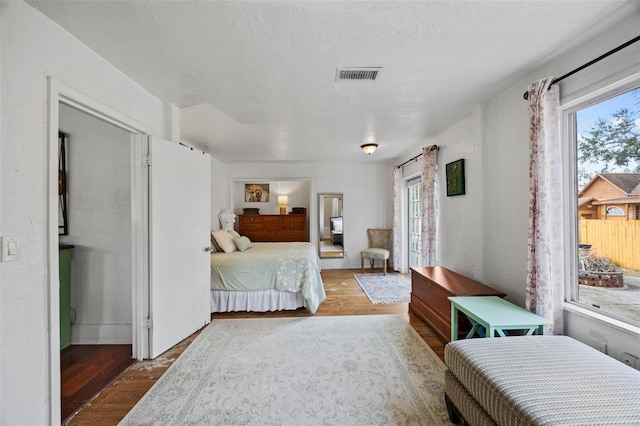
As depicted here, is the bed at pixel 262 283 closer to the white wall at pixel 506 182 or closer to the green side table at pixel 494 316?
the green side table at pixel 494 316

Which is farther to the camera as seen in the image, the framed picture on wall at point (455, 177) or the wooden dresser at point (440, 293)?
the framed picture on wall at point (455, 177)

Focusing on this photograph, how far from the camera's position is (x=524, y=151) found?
2.26 metres

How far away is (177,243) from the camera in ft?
8.65

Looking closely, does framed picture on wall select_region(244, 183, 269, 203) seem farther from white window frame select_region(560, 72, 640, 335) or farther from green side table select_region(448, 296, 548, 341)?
white window frame select_region(560, 72, 640, 335)

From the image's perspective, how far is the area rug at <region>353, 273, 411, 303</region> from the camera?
13.1ft

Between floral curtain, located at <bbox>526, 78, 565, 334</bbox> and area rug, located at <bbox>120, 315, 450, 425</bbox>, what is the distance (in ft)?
3.18

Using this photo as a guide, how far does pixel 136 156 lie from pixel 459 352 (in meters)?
2.87

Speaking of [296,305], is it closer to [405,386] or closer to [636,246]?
[405,386]

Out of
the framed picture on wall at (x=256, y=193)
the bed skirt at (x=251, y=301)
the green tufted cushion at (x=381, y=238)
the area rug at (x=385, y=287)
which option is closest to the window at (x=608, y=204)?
the area rug at (x=385, y=287)

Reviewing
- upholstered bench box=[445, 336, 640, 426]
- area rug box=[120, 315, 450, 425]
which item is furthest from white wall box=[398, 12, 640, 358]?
area rug box=[120, 315, 450, 425]

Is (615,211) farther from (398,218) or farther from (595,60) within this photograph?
(398,218)

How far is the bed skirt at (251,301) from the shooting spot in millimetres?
3484

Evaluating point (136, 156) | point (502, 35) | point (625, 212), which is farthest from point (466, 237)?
point (136, 156)

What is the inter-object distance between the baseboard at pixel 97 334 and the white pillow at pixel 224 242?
159 cm
